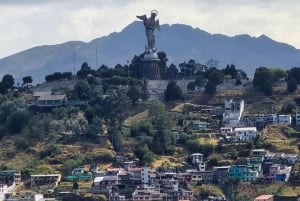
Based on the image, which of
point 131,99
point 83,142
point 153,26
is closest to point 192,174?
point 83,142

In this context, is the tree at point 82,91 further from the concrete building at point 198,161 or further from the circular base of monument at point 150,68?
the concrete building at point 198,161

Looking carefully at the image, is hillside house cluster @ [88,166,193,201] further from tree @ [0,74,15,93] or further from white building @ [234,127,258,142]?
tree @ [0,74,15,93]

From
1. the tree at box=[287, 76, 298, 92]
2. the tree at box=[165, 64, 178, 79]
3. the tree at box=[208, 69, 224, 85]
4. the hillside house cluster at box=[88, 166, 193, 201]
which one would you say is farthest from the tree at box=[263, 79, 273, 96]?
the hillside house cluster at box=[88, 166, 193, 201]

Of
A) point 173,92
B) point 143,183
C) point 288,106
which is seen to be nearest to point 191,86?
point 173,92

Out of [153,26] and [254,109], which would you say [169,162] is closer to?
[254,109]

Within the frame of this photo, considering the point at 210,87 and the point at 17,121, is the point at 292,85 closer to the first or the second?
the point at 210,87

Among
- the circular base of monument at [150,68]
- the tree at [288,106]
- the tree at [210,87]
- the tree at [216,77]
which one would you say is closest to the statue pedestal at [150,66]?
Answer: the circular base of monument at [150,68]
